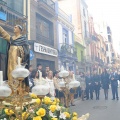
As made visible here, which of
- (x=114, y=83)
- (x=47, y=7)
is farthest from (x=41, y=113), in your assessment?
(x=47, y=7)

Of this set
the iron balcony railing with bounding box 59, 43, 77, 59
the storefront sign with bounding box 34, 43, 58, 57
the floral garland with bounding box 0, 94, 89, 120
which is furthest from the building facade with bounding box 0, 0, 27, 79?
the floral garland with bounding box 0, 94, 89, 120

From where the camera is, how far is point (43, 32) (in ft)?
57.0

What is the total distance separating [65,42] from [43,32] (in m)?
5.57

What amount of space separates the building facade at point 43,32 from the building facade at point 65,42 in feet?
4.69

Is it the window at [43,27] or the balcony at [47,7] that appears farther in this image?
the window at [43,27]

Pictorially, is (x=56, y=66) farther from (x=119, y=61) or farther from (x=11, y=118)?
(x=119, y=61)

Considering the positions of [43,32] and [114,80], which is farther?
[43,32]

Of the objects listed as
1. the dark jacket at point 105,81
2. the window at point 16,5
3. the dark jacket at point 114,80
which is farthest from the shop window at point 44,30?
the dark jacket at point 114,80

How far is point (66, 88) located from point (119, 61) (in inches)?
2721

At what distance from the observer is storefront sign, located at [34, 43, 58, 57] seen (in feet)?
49.4

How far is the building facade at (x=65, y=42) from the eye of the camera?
798 inches

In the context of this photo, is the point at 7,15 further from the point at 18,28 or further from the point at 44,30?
the point at 18,28

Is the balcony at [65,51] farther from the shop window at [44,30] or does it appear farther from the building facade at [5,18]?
the building facade at [5,18]

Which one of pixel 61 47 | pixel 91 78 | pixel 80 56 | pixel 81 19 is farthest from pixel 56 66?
pixel 81 19
